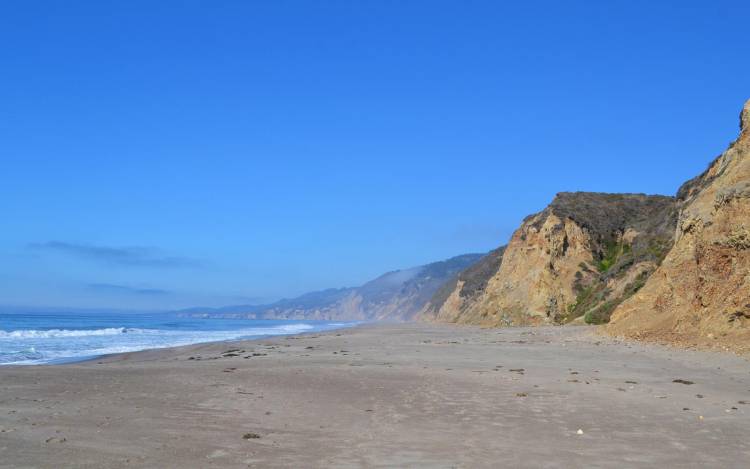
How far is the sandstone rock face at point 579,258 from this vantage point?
125ft

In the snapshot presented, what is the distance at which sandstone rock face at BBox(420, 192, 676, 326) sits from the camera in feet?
125

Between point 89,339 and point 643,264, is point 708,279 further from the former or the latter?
point 89,339

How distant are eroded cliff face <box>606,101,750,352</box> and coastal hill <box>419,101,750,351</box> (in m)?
0.05

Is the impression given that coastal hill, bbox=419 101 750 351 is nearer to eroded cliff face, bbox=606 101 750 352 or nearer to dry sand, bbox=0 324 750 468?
eroded cliff face, bbox=606 101 750 352

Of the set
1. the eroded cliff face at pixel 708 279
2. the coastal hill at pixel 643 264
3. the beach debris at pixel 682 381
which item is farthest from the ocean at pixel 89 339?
the eroded cliff face at pixel 708 279

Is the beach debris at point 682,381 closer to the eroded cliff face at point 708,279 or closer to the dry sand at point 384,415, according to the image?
the dry sand at point 384,415

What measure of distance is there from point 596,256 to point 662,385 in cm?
3691

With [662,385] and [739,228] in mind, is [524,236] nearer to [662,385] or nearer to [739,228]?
[739,228]

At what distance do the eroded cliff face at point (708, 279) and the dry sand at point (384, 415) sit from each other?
3529mm

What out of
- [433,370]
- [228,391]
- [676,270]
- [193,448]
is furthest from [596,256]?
[193,448]

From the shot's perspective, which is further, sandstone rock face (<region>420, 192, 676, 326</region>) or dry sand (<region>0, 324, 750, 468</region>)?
sandstone rock face (<region>420, 192, 676, 326</region>)

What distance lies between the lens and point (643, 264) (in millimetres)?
35719

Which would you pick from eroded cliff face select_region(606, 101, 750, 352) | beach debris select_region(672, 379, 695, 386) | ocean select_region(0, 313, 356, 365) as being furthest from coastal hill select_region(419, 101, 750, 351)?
ocean select_region(0, 313, 356, 365)

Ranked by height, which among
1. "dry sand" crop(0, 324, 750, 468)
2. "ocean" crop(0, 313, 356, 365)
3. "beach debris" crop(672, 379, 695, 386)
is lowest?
"beach debris" crop(672, 379, 695, 386)
